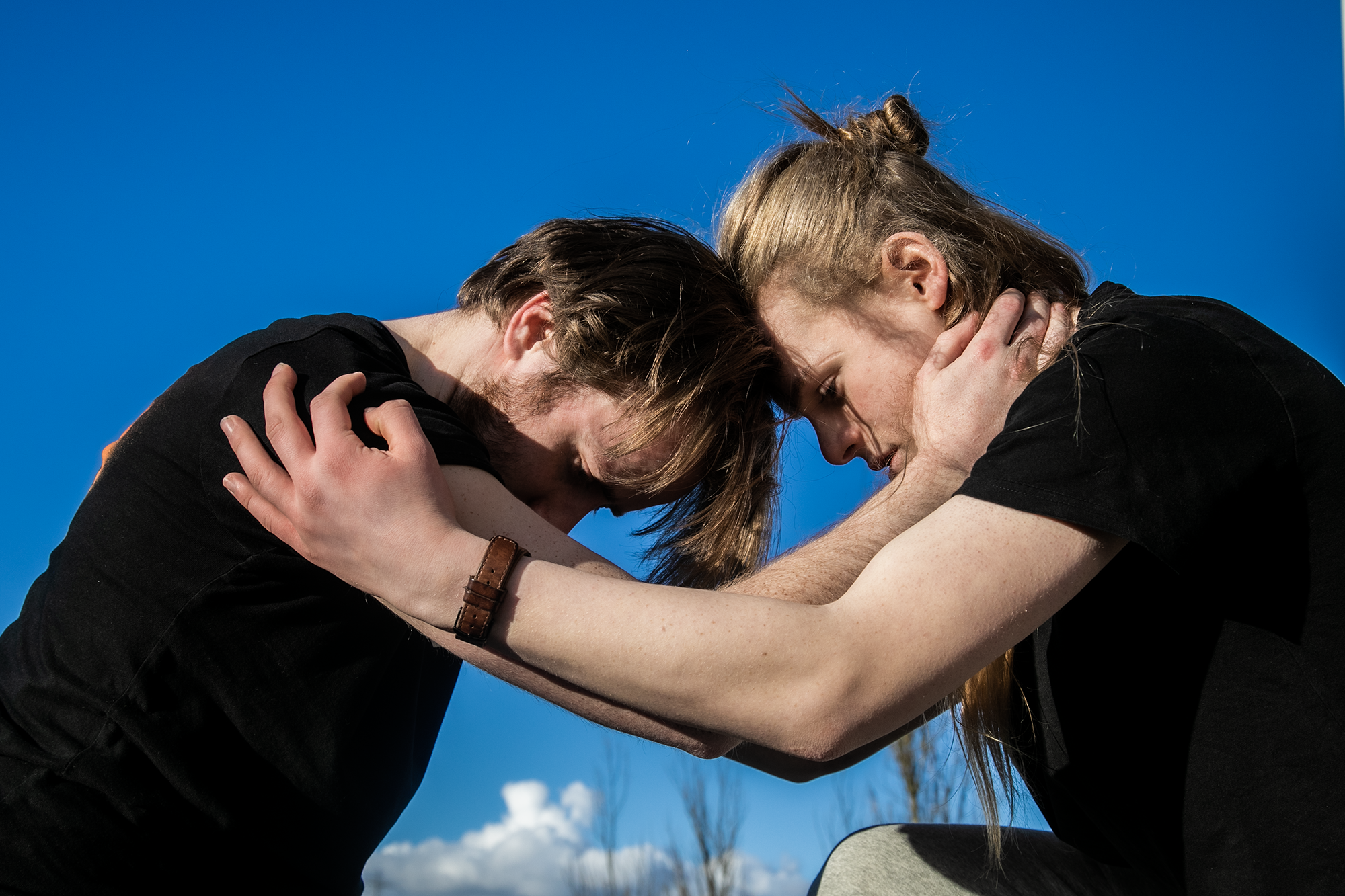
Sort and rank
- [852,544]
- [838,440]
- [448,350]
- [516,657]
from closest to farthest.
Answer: [516,657], [852,544], [448,350], [838,440]

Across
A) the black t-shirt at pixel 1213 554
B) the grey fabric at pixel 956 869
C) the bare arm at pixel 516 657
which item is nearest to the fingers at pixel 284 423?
the bare arm at pixel 516 657

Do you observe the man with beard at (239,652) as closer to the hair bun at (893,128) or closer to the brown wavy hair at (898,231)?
the brown wavy hair at (898,231)

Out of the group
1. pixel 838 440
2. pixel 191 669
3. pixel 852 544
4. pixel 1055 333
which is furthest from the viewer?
pixel 838 440

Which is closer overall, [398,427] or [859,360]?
[398,427]

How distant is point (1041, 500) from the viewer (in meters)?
1.61

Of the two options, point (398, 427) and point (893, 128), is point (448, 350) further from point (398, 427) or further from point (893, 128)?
point (893, 128)

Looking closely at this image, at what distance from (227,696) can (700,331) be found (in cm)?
156

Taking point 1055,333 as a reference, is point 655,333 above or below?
above

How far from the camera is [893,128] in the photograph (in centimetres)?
302

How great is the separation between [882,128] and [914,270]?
26.4 inches

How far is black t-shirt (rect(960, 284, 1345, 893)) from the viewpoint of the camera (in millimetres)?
1656

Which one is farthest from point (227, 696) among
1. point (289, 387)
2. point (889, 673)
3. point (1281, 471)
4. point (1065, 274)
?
point (1065, 274)

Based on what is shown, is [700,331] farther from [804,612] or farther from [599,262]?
[804,612]

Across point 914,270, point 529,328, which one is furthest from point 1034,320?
point 529,328
